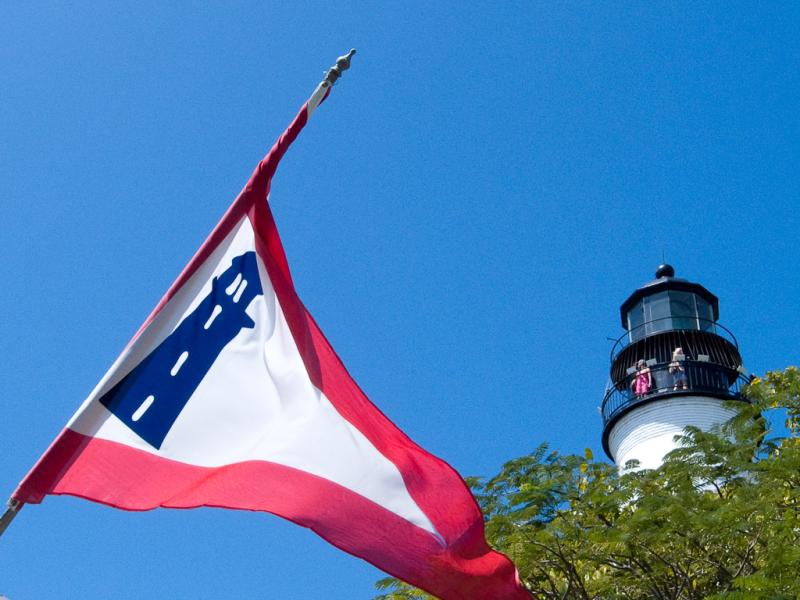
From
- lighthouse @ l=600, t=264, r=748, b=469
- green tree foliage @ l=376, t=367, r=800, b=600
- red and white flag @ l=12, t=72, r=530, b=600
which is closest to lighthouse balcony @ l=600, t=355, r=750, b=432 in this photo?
lighthouse @ l=600, t=264, r=748, b=469

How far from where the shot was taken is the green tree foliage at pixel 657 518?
12547 millimetres

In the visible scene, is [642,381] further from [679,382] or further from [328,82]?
[328,82]

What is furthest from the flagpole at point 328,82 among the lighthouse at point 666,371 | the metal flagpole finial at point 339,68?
the lighthouse at point 666,371

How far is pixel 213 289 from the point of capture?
21.9ft

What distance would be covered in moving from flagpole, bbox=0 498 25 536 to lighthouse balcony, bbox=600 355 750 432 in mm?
26573

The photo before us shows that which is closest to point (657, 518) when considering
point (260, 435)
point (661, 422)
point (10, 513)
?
point (260, 435)

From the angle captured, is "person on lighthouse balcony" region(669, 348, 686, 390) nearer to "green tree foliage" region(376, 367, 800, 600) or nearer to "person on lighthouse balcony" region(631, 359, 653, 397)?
"person on lighthouse balcony" region(631, 359, 653, 397)

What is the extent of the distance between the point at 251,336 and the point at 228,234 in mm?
604

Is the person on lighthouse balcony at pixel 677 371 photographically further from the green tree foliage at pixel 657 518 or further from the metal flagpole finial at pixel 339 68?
the metal flagpole finial at pixel 339 68

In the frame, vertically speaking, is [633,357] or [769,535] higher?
[633,357]

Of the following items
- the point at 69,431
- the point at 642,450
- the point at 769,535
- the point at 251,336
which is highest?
the point at 642,450

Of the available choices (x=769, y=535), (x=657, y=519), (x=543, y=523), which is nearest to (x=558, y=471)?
(x=543, y=523)

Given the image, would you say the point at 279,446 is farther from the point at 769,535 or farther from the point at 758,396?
the point at 758,396

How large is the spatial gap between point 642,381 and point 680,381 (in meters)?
1.04
